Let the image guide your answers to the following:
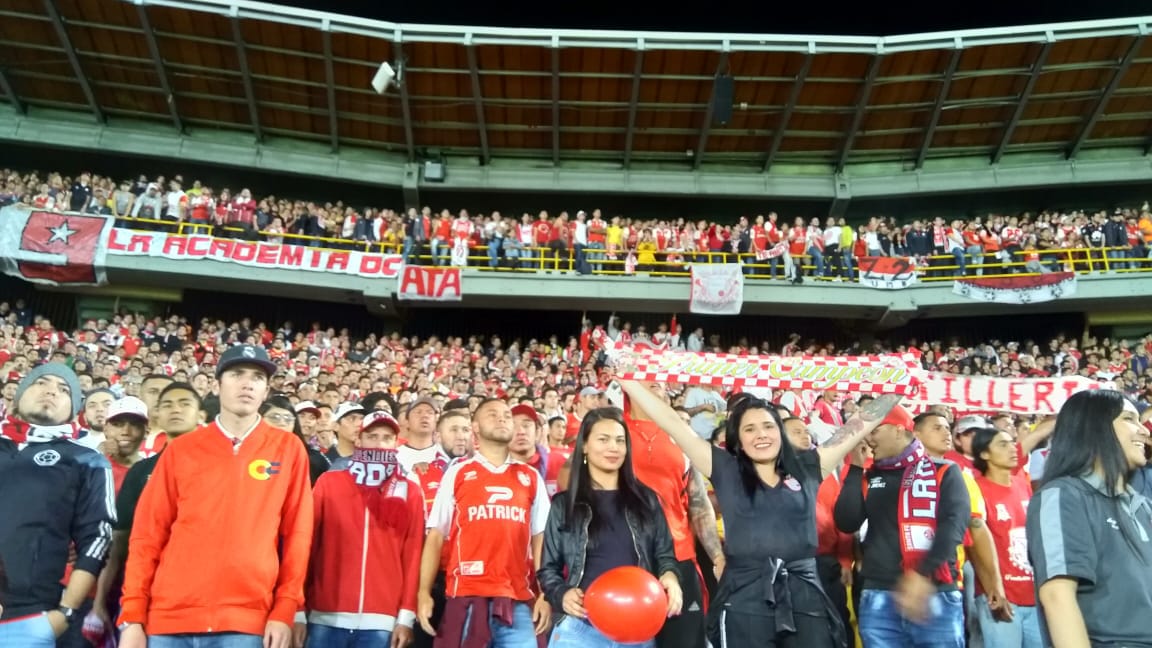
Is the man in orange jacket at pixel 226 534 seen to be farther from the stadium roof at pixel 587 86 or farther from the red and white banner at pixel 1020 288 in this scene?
the red and white banner at pixel 1020 288

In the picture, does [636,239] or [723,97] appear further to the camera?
[636,239]

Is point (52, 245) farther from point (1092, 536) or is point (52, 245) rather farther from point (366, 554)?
point (1092, 536)

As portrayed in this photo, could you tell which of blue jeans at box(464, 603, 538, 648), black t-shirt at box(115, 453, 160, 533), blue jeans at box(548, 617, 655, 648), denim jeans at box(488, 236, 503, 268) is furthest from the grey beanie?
denim jeans at box(488, 236, 503, 268)

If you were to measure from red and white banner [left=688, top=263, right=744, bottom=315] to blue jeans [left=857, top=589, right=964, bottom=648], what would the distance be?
14.7 m

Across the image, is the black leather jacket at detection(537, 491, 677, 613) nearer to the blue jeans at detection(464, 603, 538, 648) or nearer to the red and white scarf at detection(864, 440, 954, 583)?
the blue jeans at detection(464, 603, 538, 648)

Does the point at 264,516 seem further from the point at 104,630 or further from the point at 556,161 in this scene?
the point at 556,161

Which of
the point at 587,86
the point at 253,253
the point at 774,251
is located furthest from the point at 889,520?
the point at 587,86

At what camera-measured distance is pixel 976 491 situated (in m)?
4.50

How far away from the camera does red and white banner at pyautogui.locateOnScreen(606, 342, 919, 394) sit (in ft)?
12.9

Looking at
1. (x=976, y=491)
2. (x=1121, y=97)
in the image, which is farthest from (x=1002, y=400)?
(x=1121, y=97)

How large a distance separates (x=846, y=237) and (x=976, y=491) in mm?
15974

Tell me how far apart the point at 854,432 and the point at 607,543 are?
1387mm

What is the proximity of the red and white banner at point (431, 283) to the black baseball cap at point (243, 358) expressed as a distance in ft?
49.0

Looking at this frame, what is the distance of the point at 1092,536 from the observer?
2.31 metres
